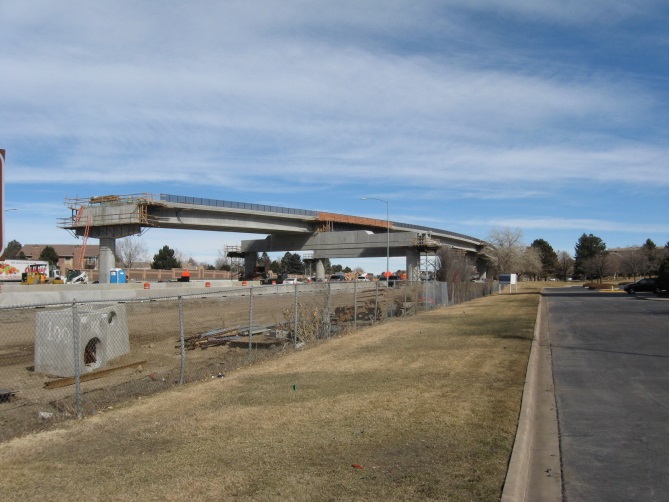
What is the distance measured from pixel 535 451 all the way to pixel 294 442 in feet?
8.88

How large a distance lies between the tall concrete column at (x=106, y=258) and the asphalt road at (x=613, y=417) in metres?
43.2

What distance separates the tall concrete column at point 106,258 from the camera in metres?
50.2

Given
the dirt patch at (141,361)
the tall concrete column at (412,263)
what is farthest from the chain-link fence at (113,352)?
the tall concrete column at (412,263)

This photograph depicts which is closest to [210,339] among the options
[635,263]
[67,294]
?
[67,294]

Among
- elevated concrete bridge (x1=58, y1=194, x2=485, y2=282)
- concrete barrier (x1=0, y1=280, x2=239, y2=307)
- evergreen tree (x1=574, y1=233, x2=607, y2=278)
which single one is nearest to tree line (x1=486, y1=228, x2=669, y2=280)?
evergreen tree (x1=574, y1=233, x2=607, y2=278)

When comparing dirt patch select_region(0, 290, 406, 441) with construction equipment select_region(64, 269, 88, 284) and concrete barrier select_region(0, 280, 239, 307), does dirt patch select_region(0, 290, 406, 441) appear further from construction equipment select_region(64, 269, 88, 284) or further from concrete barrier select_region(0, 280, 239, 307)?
construction equipment select_region(64, 269, 88, 284)

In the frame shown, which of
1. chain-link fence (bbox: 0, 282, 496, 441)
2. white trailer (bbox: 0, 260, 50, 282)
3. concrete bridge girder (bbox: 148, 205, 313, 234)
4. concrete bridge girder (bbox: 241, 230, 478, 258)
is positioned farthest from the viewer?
concrete bridge girder (bbox: 241, 230, 478, 258)

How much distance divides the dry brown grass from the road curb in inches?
5.5

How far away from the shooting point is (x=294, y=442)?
6.36m

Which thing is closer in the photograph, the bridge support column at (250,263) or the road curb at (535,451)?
the road curb at (535,451)

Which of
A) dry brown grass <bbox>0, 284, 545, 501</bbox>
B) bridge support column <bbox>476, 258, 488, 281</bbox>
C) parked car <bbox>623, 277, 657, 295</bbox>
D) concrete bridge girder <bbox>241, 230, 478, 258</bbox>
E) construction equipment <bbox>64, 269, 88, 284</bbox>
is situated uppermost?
concrete bridge girder <bbox>241, 230, 478, 258</bbox>

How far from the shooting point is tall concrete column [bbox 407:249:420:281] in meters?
70.9

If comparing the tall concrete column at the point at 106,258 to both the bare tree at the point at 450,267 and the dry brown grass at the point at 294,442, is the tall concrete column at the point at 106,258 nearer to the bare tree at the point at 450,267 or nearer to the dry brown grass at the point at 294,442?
the bare tree at the point at 450,267

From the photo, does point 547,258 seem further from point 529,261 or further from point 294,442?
point 294,442
